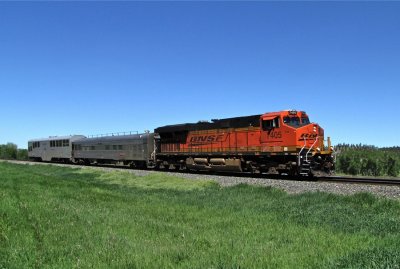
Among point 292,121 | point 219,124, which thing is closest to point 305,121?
point 292,121

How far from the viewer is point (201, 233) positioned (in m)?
9.07

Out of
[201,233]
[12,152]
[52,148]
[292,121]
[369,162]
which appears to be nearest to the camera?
[201,233]

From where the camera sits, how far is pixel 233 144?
97.1ft

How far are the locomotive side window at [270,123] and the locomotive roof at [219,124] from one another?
58cm

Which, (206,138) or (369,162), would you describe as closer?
(206,138)

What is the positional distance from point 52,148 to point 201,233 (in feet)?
188

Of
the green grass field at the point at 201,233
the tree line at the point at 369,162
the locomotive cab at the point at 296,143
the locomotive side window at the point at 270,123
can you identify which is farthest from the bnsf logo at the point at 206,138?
the green grass field at the point at 201,233

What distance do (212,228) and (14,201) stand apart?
21.0 feet

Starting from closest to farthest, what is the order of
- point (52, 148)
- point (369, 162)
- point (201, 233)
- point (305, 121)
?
point (201, 233)
point (305, 121)
point (369, 162)
point (52, 148)

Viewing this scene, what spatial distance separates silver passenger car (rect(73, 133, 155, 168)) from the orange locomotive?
5.40 metres

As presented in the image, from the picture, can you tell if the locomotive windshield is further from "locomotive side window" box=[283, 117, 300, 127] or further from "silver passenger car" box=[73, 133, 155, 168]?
"silver passenger car" box=[73, 133, 155, 168]

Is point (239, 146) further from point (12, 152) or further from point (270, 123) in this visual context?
point (12, 152)

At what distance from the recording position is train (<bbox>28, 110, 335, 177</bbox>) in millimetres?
25188

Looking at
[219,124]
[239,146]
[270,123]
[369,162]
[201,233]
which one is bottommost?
[201,233]
